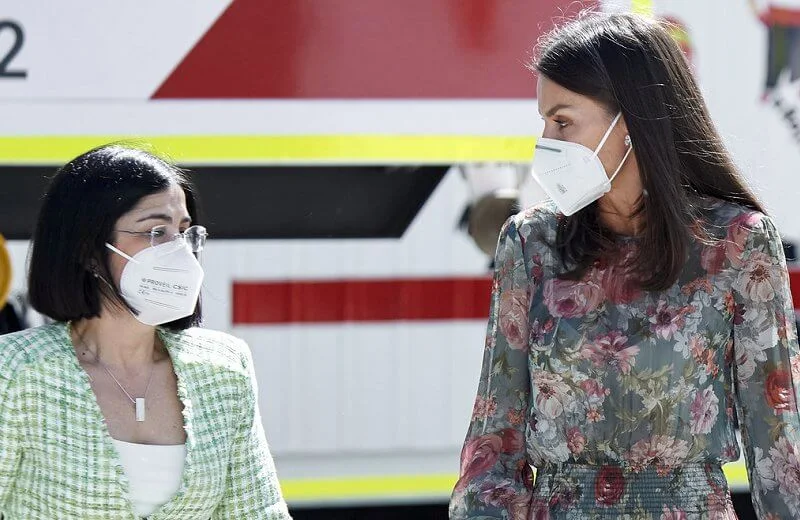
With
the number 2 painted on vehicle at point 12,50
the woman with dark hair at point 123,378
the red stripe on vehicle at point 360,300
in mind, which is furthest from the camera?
the red stripe on vehicle at point 360,300

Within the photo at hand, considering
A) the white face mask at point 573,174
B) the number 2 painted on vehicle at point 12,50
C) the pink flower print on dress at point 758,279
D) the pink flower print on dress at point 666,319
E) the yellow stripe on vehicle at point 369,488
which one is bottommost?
the yellow stripe on vehicle at point 369,488

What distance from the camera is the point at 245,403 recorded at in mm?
2143

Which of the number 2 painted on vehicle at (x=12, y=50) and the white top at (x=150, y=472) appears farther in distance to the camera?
the number 2 painted on vehicle at (x=12, y=50)

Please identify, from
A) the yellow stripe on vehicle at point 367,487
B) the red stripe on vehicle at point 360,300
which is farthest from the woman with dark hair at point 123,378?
the yellow stripe on vehicle at point 367,487

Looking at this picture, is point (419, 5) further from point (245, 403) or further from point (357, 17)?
point (245, 403)

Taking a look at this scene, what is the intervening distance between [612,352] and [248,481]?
2.42 ft

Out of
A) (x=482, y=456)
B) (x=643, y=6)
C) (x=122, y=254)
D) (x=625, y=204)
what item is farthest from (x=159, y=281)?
(x=643, y=6)

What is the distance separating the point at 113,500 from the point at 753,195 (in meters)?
1.14

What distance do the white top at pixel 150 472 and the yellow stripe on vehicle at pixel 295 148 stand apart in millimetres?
981

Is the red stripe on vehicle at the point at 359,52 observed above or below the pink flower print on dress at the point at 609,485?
above

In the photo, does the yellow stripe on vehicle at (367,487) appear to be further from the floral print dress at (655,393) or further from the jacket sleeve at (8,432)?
the floral print dress at (655,393)

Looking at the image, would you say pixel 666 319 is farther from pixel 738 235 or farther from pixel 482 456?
pixel 482 456

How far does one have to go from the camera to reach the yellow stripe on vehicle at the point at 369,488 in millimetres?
2986

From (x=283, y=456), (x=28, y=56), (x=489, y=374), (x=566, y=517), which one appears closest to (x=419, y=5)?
(x=28, y=56)
